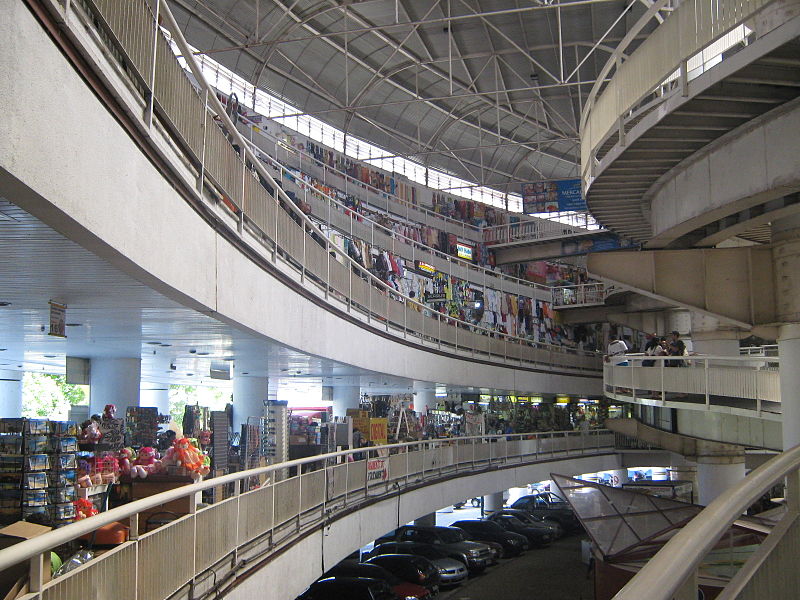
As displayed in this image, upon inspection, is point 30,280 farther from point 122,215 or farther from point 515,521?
point 515,521

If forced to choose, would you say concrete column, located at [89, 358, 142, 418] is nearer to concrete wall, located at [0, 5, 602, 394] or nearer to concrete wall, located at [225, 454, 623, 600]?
concrete wall, located at [225, 454, 623, 600]

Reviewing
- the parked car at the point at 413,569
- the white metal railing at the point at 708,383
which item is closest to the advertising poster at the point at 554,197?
the white metal railing at the point at 708,383

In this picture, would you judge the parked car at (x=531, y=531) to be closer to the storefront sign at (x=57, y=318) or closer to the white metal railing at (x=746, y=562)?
the storefront sign at (x=57, y=318)

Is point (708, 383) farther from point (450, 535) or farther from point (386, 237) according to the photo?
point (386, 237)

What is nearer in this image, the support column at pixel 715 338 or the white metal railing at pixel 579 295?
the support column at pixel 715 338

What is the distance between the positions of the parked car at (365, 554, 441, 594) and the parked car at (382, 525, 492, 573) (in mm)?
3540

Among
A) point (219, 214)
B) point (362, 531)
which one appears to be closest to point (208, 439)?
point (362, 531)

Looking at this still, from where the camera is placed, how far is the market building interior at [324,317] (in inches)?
196

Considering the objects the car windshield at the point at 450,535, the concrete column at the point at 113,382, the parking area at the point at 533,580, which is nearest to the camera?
the concrete column at the point at 113,382

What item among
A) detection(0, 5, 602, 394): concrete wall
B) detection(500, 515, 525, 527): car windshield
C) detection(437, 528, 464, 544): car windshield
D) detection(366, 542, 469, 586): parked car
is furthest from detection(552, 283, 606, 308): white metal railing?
detection(0, 5, 602, 394): concrete wall

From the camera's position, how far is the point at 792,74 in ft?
30.7

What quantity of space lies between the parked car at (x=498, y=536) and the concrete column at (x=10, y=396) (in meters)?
16.4

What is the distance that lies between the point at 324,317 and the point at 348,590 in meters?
7.09

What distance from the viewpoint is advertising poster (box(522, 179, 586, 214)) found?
39.1 metres
